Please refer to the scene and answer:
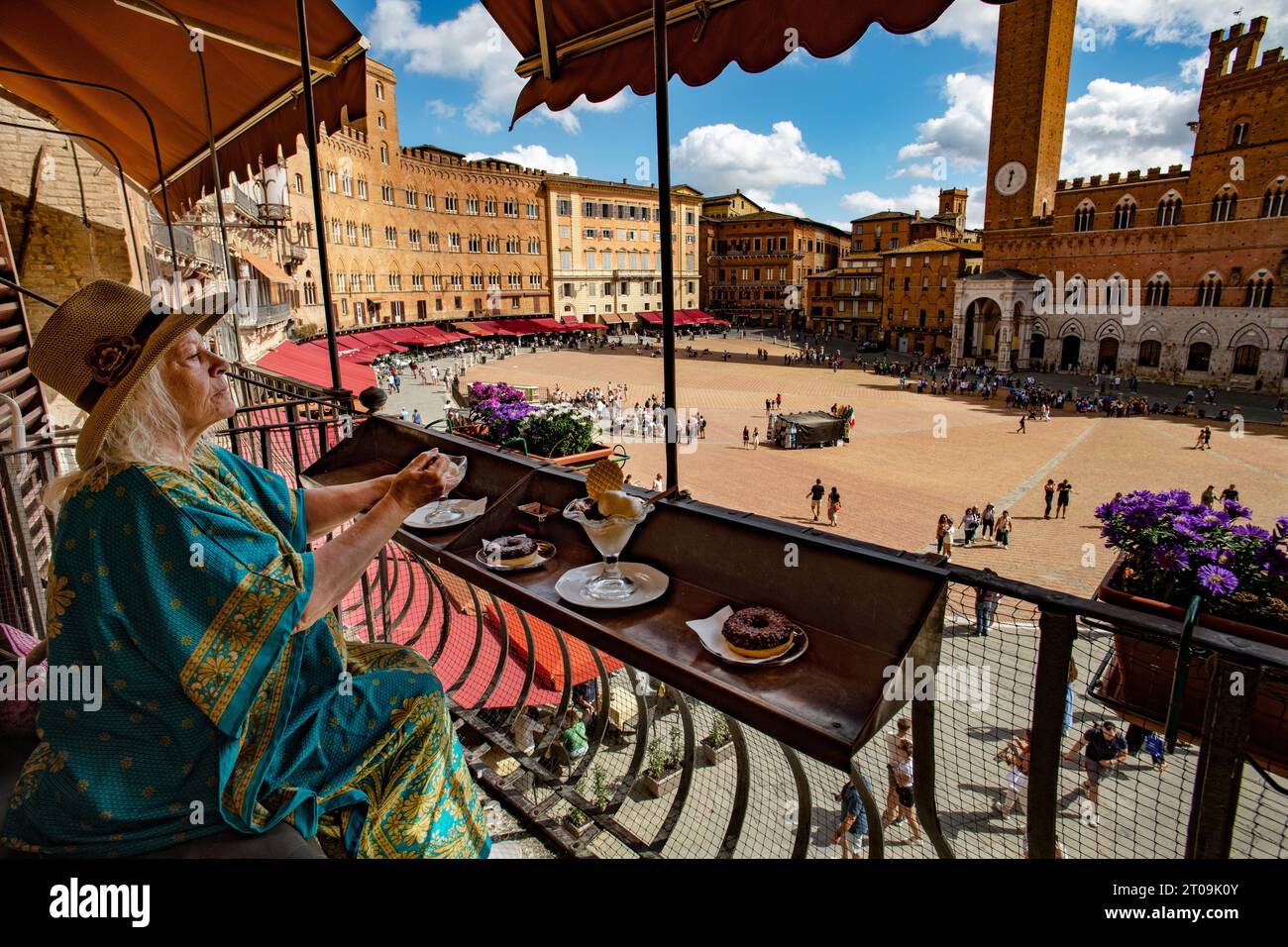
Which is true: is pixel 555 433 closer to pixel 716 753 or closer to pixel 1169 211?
pixel 716 753

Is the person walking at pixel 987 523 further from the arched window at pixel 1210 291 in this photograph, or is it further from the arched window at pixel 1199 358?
the arched window at pixel 1210 291

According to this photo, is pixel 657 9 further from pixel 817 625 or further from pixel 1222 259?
pixel 1222 259

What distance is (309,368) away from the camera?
19.4 m

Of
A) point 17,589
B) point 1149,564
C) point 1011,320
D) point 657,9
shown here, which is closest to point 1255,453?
point 1011,320

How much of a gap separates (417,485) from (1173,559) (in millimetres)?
2826

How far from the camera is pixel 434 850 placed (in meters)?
Result: 1.74

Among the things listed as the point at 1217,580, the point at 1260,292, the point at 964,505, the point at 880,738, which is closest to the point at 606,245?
the point at 1260,292

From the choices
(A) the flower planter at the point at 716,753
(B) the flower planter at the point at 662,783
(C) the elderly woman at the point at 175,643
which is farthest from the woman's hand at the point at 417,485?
(A) the flower planter at the point at 716,753

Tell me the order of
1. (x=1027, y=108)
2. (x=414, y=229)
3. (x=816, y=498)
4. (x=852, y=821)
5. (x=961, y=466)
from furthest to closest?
(x=414, y=229), (x=1027, y=108), (x=961, y=466), (x=816, y=498), (x=852, y=821)

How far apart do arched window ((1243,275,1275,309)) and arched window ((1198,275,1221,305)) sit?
4.79ft

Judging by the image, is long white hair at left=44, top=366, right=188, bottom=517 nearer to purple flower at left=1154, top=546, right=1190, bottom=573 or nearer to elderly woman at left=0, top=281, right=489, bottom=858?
elderly woman at left=0, top=281, right=489, bottom=858

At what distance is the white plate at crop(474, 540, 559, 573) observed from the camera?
2.09 metres

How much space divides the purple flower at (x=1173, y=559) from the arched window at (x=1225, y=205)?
1956 inches

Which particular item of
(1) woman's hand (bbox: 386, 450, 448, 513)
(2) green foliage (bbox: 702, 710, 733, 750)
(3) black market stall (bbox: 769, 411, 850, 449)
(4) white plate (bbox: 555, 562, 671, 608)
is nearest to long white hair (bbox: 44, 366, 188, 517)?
(1) woman's hand (bbox: 386, 450, 448, 513)
